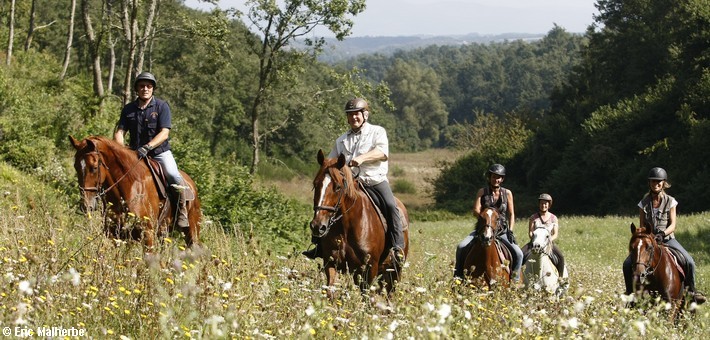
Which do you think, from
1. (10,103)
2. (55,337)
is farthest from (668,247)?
(10,103)

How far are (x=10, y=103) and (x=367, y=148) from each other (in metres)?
17.6

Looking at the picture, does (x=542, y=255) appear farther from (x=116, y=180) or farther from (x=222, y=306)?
(x=222, y=306)

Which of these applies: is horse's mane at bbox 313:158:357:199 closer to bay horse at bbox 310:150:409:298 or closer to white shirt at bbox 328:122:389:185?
bay horse at bbox 310:150:409:298

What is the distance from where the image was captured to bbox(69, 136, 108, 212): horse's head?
10117 millimetres

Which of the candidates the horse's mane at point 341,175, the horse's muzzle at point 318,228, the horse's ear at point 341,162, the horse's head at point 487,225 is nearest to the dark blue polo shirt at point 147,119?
the horse's mane at point 341,175

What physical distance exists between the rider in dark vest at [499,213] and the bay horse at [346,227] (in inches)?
58.8

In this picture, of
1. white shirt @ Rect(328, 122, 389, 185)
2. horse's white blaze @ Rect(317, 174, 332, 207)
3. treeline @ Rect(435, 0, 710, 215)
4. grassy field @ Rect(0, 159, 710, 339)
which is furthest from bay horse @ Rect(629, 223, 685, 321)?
treeline @ Rect(435, 0, 710, 215)

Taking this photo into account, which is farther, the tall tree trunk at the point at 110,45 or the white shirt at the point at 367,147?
the tall tree trunk at the point at 110,45

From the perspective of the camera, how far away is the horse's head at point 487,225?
11492 millimetres

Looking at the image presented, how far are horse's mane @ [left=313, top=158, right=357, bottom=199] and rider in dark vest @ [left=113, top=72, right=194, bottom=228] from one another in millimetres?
2198

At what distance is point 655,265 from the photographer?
1209 cm

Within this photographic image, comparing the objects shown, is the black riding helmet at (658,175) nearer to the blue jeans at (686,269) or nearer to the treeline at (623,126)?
the blue jeans at (686,269)

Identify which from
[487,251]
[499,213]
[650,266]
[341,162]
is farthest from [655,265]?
[341,162]

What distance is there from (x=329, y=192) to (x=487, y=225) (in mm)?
2682
